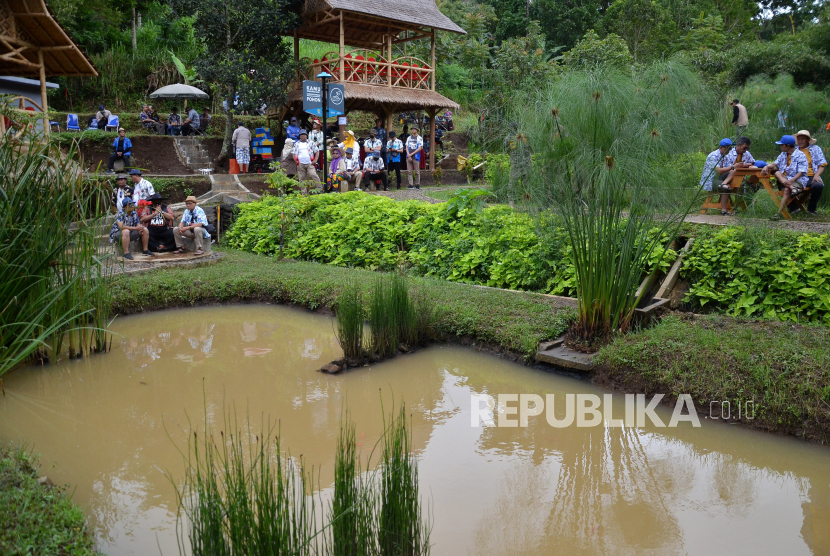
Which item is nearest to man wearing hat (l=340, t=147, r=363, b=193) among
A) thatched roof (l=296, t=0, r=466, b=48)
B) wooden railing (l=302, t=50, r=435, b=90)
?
wooden railing (l=302, t=50, r=435, b=90)

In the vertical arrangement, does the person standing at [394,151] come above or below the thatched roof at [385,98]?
below

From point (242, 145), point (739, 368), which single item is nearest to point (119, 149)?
point (242, 145)

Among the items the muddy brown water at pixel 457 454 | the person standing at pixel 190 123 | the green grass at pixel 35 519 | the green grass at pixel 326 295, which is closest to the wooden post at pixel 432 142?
the person standing at pixel 190 123

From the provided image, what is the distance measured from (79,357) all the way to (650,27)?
22850 mm

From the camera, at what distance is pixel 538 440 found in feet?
14.6

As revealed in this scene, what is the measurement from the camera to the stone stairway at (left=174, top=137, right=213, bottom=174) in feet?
56.1

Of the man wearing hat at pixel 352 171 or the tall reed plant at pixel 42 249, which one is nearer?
the tall reed plant at pixel 42 249

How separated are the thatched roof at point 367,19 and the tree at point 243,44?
0.77m

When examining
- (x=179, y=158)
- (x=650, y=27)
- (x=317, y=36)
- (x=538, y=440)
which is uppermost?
(x=650, y=27)

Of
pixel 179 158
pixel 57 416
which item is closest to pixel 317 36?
pixel 179 158

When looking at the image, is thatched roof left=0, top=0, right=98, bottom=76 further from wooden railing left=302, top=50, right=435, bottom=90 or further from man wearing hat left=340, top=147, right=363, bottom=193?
wooden railing left=302, top=50, right=435, bottom=90

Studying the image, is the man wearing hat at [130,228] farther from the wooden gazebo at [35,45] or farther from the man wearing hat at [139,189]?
the wooden gazebo at [35,45]

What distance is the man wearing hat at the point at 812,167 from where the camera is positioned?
859 cm

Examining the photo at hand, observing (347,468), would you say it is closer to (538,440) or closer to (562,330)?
(538,440)
